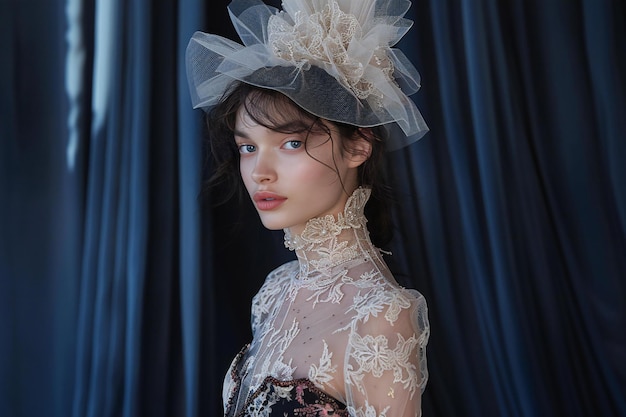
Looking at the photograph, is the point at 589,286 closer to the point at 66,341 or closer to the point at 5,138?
the point at 66,341

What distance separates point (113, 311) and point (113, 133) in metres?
0.47

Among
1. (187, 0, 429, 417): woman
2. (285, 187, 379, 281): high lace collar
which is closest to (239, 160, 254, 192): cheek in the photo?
(187, 0, 429, 417): woman

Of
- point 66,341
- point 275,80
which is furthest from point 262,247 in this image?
point 275,80

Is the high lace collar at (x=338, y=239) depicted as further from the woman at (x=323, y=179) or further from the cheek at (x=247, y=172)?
the cheek at (x=247, y=172)

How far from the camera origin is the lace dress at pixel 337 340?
3.46 feet

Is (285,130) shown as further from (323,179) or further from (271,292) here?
(271,292)

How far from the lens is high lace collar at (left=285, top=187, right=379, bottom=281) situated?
124 centimetres

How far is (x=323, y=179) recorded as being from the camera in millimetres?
1194

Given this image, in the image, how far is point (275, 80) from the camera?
46.0 inches

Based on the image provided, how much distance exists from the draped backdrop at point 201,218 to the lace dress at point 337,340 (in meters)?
0.50

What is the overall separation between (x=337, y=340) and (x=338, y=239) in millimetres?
214

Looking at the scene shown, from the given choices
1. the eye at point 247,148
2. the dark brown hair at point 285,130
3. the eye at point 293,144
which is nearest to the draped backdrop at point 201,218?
the dark brown hair at point 285,130

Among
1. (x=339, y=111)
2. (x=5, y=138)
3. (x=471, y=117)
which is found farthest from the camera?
(x=471, y=117)

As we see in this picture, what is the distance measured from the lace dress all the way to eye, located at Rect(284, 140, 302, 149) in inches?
6.0
